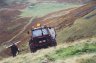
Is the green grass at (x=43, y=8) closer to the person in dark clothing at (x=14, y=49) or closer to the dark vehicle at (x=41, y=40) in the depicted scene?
the person in dark clothing at (x=14, y=49)

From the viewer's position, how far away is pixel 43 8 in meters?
52.9

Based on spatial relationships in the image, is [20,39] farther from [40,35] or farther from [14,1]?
[14,1]

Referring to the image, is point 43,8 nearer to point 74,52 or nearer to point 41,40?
point 41,40

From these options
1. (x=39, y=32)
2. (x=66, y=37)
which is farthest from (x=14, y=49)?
(x=66, y=37)

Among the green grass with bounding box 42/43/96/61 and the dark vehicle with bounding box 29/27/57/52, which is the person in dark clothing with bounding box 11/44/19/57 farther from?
the green grass with bounding box 42/43/96/61

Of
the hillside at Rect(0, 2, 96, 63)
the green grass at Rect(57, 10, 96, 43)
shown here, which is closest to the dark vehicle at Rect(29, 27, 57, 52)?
the hillside at Rect(0, 2, 96, 63)

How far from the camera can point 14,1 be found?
6147 centimetres

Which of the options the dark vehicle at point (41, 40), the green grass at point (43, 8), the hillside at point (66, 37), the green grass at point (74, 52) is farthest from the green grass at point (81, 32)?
the green grass at point (43, 8)

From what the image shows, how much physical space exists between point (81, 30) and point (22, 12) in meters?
27.2

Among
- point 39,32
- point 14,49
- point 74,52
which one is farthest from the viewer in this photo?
point 14,49

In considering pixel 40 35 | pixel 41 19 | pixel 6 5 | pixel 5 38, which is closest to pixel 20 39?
pixel 5 38

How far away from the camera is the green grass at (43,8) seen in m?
→ 49.6

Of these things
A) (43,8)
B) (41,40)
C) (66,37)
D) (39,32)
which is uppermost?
(39,32)

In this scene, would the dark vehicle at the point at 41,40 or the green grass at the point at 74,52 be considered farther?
the dark vehicle at the point at 41,40
